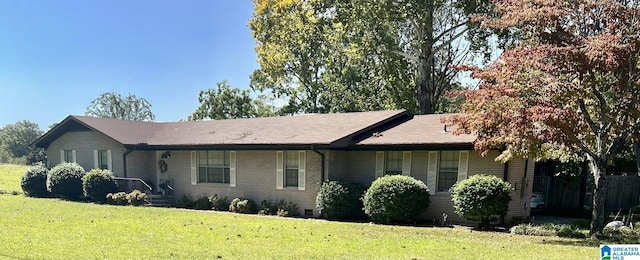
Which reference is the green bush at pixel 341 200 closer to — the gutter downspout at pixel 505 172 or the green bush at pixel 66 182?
the gutter downspout at pixel 505 172

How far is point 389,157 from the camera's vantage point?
1552cm

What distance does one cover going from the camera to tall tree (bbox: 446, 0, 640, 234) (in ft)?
31.5

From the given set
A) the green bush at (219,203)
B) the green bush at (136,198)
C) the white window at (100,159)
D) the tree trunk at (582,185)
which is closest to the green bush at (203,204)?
the green bush at (219,203)

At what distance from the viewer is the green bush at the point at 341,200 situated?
14.6 meters

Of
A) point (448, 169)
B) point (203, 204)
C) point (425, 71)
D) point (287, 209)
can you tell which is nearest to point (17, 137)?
point (203, 204)

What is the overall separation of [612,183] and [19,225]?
2083cm

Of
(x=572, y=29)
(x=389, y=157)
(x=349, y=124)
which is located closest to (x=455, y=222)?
(x=389, y=157)

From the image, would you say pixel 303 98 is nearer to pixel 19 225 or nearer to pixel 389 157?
pixel 389 157

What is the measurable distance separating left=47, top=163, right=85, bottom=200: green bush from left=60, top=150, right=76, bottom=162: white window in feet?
5.66

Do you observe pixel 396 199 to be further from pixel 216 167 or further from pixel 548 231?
pixel 216 167

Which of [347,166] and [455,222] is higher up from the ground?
[347,166]

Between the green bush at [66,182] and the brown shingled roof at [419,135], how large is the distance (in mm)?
13814

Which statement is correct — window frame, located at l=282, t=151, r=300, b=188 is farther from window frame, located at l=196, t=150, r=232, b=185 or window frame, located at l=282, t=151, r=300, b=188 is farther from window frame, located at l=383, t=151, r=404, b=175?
window frame, located at l=383, t=151, r=404, b=175

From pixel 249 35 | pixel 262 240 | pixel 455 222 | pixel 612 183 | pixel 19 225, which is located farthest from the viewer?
pixel 249 35
